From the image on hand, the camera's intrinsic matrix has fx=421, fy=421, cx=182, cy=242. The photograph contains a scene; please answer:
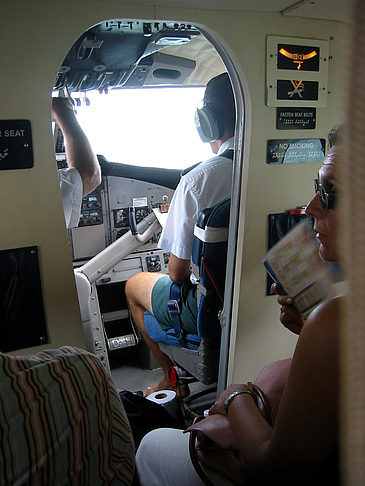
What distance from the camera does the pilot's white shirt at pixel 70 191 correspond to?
184 cm

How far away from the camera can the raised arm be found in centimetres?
197

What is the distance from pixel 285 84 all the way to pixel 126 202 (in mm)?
2000

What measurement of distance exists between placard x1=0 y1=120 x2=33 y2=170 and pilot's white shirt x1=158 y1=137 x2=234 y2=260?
3.22 ft

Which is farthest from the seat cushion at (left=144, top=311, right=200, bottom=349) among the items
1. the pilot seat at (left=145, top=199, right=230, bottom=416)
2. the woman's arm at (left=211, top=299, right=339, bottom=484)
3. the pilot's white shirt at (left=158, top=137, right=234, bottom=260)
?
the woman's arm at (left=211, top=299, right=339, bottom=484)

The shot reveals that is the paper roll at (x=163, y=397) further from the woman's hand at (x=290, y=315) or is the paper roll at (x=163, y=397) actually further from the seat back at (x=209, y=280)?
the woman's hand at (x=290, y=315)

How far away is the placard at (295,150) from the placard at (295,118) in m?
0.06

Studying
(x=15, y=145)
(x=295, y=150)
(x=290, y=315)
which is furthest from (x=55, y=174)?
(x=295, y=150)

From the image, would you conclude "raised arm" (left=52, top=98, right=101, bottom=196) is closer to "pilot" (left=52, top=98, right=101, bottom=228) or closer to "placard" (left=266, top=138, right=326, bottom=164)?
"pilot" (left=52, top=98, right=101, bottom=228)

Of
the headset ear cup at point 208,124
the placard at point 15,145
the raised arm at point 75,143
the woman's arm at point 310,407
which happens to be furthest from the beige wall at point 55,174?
the woman's arm at point 310,407

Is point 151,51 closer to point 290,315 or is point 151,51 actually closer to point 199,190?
point 199,190

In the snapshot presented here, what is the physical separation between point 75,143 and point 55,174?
44 centimetres

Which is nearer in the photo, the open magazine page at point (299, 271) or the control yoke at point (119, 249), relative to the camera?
the open magazine page at point (299, 271)

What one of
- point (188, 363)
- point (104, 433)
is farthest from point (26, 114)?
point (188, 363)

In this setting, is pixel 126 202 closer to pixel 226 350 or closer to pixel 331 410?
pixel 226 350
